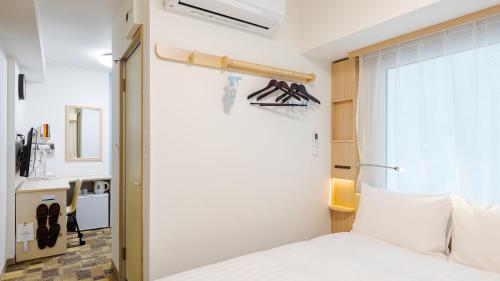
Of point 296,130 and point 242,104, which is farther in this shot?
point 296,130

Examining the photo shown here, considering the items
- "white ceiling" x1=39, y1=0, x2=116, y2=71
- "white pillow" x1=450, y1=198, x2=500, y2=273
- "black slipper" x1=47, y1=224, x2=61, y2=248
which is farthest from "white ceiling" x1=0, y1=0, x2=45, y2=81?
"white pillow" x1=450, y1=198, x2=500, y2=273

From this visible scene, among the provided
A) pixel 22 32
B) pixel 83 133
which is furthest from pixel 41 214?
pixel 22 32

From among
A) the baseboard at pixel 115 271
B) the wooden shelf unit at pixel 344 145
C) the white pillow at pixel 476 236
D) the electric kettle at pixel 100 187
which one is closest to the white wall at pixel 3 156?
the baseboard at pixel 115 271

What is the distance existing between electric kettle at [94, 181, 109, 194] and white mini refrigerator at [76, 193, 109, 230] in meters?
0.11

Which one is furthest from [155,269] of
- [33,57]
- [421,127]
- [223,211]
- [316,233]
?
[33,57]

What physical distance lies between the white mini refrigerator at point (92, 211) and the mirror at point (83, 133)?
2.62 ft

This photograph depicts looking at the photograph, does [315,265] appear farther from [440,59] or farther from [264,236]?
[440,59]

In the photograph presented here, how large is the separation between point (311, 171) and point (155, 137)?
1.49m

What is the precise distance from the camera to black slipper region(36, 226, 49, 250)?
135 inches

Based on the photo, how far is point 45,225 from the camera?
3469mm

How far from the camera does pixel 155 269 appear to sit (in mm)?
1859

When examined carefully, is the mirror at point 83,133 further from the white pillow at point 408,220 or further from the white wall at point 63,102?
the white pillow at point 408,220

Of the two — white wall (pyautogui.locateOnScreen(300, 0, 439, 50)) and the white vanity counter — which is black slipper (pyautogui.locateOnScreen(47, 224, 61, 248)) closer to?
the white vanity counter

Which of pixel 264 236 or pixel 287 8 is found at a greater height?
pixel 287 8
